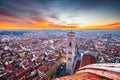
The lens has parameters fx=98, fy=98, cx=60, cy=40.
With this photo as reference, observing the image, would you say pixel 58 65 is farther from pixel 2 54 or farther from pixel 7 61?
pixel 2 54

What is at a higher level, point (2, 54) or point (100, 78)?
point (100, 78)

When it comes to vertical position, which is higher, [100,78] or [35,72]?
[100,78]

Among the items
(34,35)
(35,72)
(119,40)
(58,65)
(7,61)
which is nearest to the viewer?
(35,72)

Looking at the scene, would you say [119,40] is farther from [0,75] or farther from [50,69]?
[0,75]

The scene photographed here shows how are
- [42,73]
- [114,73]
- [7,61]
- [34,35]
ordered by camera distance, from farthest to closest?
[34,35], [7,61], [42,73], [114,73]

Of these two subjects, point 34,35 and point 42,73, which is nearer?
point 42,73

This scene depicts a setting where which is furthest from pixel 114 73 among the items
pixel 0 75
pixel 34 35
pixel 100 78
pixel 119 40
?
pixel 34 35

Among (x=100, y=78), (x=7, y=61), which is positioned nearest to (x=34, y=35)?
(x=7, y=61)

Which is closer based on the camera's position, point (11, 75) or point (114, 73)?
point (114, 73)

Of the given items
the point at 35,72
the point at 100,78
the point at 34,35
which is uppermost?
the point at 100,78
